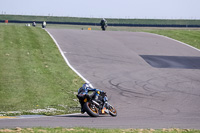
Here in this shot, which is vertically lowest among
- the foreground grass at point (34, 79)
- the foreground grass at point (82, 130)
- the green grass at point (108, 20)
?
the foreground grass at point (34, 79)

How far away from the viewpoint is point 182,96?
59.7 feet

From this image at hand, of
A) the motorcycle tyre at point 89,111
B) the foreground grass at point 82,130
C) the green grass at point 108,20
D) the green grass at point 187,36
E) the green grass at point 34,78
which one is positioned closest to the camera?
the foreground grass at point 82,130

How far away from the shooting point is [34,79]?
1962 centimetres

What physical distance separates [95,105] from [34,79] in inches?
299

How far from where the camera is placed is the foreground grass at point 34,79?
1541 centimetres

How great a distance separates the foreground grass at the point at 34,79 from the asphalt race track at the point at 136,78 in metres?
1.37

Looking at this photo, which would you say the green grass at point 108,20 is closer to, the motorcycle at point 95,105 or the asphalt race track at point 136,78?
the asphalt race track at point 136,78

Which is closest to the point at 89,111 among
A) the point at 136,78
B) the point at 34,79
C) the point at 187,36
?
the point at 34,79

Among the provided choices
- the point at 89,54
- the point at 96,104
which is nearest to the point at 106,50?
the point at 89,54

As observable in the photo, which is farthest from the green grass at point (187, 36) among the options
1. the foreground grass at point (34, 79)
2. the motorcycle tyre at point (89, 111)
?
the motorcycle tyre at point (89, 111)

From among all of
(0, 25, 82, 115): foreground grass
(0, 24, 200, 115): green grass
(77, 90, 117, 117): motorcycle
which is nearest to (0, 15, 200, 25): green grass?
(0, 24, 200, 115): green grass

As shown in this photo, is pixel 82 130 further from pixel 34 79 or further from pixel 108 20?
pixel 108 20

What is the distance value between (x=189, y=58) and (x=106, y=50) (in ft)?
22.0

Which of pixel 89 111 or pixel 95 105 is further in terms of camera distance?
pixel 95 105
